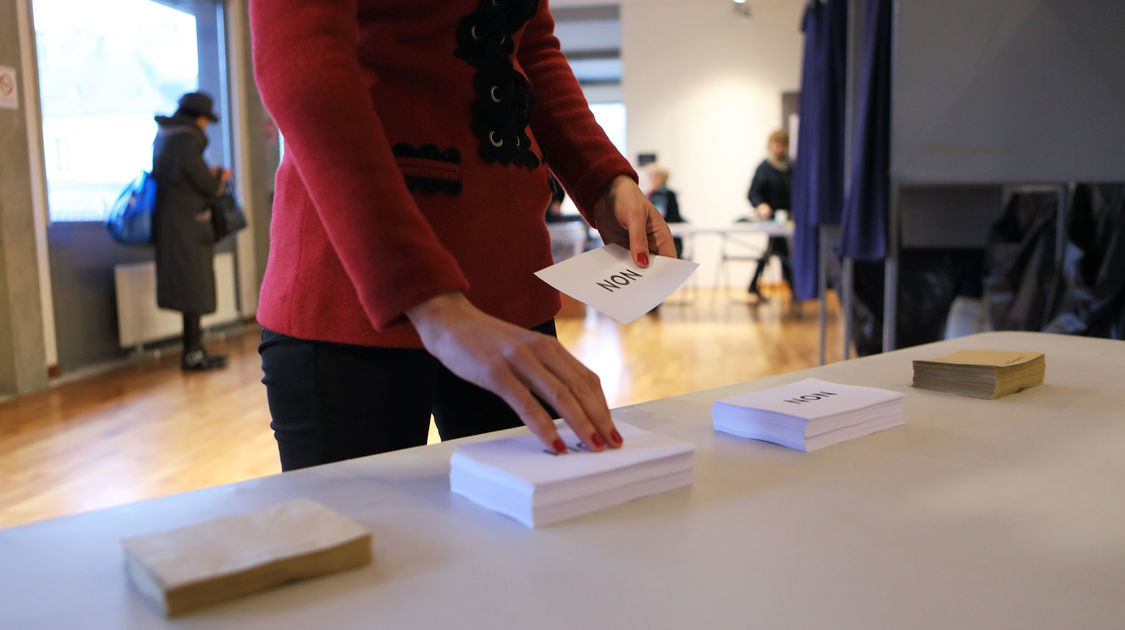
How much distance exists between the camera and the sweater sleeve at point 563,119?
1.03 metres

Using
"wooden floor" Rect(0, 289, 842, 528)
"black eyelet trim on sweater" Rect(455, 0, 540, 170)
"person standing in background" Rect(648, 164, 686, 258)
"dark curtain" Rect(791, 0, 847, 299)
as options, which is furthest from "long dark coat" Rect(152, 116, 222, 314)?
"black eyelet trim on sweater" Rect(455, 0, 540, 170)

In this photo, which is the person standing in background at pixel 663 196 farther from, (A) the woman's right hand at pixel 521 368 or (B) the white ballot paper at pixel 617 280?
(A) the woman's right hand at pixel 521 368

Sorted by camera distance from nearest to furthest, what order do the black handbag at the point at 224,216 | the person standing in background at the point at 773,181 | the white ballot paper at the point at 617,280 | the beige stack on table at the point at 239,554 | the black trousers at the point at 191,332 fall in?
the beige stack on table at the point at 239,554 < the white ballot paper at the point at 617,280 < the black trousers at the point at 191,332 < the black handbag at the point at 224,216 < the person standing in background at the point at 773,181

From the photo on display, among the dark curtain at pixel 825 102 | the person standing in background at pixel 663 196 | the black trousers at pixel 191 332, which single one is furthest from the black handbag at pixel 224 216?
the person standing in background at pixel 663 196

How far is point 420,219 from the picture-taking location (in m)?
0.69

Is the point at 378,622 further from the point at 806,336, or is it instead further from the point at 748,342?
the point at 806,336

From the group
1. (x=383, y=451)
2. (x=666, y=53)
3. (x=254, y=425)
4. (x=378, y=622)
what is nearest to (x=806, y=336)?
(x=254, y=425)

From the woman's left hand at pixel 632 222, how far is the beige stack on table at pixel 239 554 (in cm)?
49

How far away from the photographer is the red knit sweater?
676 mm

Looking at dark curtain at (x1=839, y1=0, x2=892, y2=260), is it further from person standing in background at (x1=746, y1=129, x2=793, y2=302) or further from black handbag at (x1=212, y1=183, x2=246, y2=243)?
person standing in background at (x1=746, y1=129, x2=793, y2=302)

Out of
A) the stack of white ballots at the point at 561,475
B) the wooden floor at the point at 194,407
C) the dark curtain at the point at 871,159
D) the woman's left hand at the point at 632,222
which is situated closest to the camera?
the stack of white ballots at the point at 561,475

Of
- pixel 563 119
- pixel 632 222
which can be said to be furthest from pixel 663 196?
pixel 632 222

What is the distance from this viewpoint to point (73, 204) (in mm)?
4555

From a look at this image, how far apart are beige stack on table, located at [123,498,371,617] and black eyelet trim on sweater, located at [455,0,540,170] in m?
0.46
